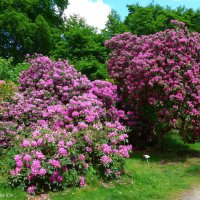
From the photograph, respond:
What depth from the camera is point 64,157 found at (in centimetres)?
804

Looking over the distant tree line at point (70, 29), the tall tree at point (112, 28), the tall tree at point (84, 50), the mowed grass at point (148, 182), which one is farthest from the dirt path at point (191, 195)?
the tall tree at point (112, 28)

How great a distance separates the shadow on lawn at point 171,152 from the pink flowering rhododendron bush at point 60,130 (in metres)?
1.64

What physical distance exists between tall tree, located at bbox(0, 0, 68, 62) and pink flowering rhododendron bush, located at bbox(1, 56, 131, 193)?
18.8 meters

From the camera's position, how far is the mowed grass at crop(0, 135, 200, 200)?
308 inches

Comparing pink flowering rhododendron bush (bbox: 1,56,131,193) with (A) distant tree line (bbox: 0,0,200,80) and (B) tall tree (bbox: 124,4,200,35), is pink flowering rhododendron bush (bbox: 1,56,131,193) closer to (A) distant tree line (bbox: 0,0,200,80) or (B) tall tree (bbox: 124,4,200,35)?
(A) distant tree line (bbox: 0,0,200,80)

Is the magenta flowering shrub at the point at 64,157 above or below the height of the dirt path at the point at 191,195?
above

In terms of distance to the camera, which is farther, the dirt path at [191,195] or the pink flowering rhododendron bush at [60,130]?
the dirt path at [191,195]

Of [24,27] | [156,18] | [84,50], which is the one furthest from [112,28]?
[24,27]

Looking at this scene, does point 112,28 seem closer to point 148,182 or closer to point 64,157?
point 148,182

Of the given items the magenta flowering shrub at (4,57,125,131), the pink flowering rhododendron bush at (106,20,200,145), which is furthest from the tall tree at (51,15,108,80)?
the magenta flowering shrub at (4,57,125,131)

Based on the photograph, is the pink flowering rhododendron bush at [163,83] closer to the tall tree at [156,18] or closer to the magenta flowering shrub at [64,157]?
the magenta flowering shrub at [64,157]

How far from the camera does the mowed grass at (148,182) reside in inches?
308

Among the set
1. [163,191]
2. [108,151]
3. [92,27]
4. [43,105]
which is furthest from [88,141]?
[92,27]

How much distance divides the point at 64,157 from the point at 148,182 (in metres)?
2.52
